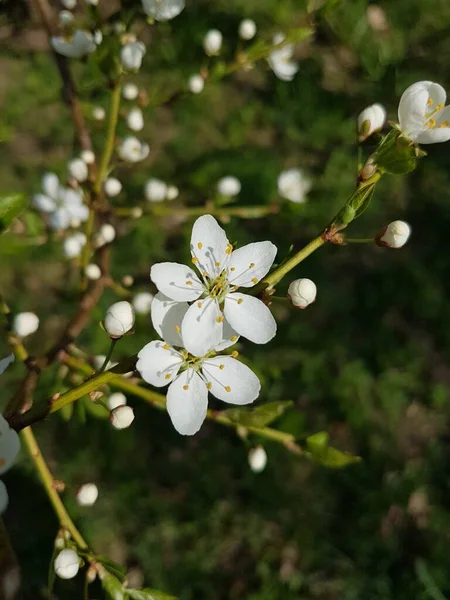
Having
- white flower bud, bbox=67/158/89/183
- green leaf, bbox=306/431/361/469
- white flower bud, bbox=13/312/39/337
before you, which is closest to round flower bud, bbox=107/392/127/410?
white flower bud, bbox=13/312/39/337

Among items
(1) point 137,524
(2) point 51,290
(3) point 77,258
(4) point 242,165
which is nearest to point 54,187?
(3) point 77,258

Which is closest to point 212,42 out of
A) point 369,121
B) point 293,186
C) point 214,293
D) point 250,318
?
point 293,186

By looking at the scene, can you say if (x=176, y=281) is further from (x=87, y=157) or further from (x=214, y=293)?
(x=87, y=157)

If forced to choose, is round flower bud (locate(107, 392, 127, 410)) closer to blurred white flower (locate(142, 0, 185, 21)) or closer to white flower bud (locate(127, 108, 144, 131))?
white flower bud (locate(127, 108, 144, 131))

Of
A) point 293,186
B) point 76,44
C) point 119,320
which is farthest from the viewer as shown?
point 293,186

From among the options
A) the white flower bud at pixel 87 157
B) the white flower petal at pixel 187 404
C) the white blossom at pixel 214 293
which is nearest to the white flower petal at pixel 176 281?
the white blossom at pixel 214 293

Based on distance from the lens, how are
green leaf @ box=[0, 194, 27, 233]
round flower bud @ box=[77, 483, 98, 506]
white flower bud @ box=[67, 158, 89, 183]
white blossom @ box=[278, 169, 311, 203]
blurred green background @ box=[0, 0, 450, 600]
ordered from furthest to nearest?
blurred green background @ box=[0, 0, 450, 600]
white blossom @ box=[278, 169, 311, 203]
white flower bud @ box=[67, 158, 89, 183]
round flower bud @ box=[77, 483, 98, 506]
green leaf @ box=[0, 194, 27, 233]

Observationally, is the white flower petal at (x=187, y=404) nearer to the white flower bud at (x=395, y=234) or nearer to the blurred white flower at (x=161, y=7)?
the white flower bud at (x=395, y=234)
